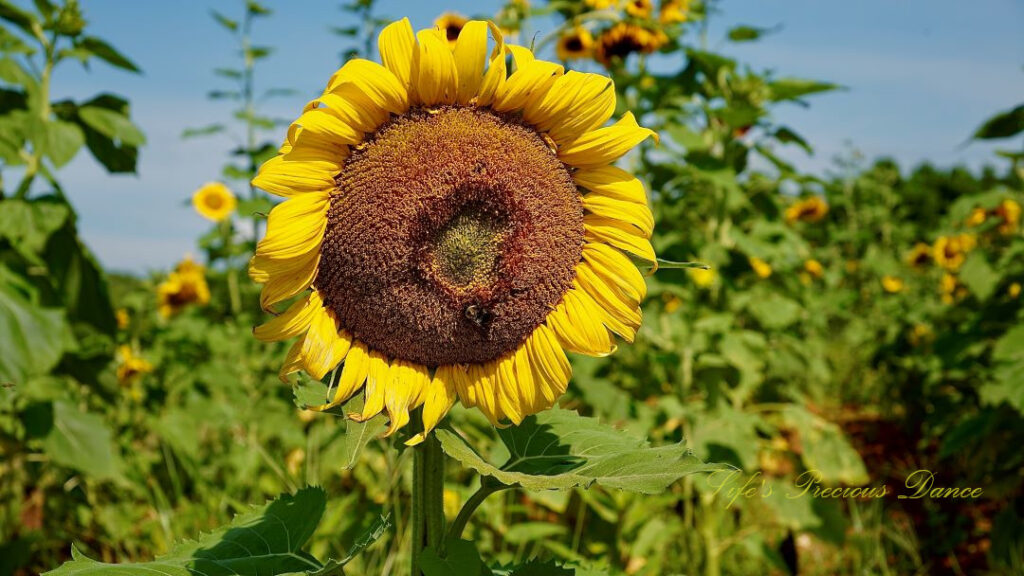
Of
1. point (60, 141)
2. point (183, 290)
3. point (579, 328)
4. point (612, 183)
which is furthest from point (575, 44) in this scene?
point (579, 328)

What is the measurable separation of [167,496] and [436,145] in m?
3.63

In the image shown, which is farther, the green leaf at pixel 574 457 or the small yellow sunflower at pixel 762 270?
the small yellow sunflower at pixel 762 270

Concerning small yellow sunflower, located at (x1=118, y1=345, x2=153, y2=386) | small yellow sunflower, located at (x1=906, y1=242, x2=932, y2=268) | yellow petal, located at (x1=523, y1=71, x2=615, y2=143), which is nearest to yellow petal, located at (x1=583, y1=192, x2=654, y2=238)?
yellow petal, located at (x1=523, y1=71, x2=615, y2=143)

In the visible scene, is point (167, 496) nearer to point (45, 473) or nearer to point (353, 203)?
point (45, 473)

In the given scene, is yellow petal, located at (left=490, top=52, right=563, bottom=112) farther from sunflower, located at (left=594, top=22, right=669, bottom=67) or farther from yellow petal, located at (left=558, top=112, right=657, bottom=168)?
sunflower, located at (left=594, top=22, right=669, bottom=67)

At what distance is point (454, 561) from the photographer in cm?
133

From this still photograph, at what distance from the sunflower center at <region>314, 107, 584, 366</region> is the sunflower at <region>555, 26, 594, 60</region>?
3.23 m

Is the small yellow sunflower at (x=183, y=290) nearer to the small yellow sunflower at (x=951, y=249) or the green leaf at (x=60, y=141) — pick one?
the green leaf at (x=60, y=141)

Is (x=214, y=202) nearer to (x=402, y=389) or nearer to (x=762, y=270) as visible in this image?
(x=762, y=270)

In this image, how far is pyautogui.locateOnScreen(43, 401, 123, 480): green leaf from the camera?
2.90 m

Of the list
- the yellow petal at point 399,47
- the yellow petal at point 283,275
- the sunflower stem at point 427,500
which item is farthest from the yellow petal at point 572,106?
the sunflower stem at point 427,500

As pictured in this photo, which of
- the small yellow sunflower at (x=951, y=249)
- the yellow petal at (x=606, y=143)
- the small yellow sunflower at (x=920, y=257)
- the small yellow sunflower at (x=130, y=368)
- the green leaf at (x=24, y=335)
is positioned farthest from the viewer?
the small yellow sunflower at (x=920, y=257)

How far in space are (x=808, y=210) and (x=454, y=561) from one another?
7.31 meters

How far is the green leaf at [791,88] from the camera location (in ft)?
11.3
